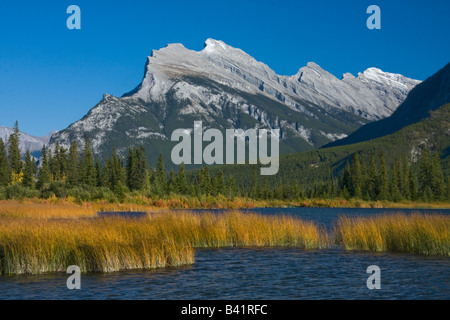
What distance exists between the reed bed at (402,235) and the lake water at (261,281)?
5.39 feet

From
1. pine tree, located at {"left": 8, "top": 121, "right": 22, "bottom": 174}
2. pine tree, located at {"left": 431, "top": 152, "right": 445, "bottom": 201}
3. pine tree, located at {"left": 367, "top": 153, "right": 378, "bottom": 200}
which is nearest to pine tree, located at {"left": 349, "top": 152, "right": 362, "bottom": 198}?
pine tree, located at {"left": 367, "top": 153, "right": 378, "bottom": 200}

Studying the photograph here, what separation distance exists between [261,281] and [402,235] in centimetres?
1336

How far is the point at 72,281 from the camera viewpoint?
2100 centimetres

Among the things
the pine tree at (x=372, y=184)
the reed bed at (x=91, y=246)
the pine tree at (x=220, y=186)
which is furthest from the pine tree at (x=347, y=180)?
the reed bed at (x=91, y=246)

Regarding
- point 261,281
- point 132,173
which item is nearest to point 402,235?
point 261,281

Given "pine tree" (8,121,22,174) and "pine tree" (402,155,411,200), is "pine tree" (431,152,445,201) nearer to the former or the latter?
"pine tree" (402,155,411,200)

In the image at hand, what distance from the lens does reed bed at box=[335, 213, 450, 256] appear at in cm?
2946

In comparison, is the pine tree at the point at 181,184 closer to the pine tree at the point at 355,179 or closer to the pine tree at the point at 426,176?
the pine tree at the point at 355,179

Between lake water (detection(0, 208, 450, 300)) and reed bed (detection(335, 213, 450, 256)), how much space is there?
164cm

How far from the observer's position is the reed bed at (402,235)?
2946 cm
